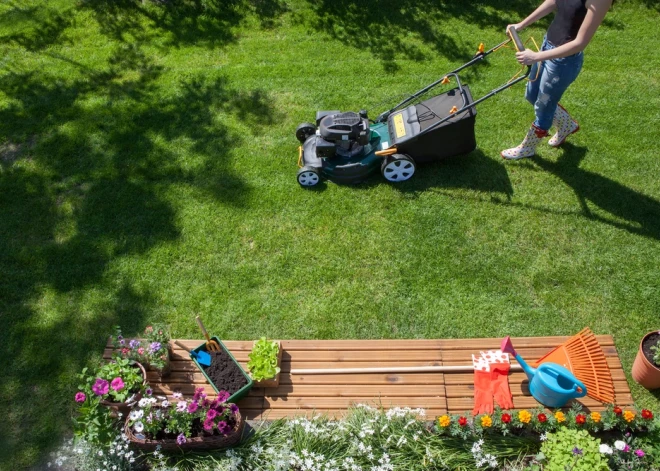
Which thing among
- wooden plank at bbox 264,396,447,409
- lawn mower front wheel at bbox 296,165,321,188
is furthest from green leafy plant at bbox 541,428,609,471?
lawn mower front wheel at bbox 296,165,321,188

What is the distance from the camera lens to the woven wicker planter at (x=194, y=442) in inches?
134

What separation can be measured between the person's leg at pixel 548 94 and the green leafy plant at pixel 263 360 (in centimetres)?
298

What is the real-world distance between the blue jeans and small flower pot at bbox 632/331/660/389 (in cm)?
200

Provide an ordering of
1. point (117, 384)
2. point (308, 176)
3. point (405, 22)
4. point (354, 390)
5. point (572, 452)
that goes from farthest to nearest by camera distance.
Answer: point (405, 22)
point (308, 176)
point (354, 390)
point (117, 384)
point (572, 452)

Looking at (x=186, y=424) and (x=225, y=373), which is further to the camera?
(x=225, y=373)

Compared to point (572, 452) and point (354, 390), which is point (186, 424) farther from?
point (572, 452)

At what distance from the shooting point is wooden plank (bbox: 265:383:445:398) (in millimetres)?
3766

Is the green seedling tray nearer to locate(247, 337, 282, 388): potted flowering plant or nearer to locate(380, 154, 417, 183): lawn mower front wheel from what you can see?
locate(247, 337, 282, 388): potted flowering plant

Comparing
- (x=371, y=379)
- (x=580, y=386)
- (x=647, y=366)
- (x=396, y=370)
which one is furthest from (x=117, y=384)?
(x=647, y=366)

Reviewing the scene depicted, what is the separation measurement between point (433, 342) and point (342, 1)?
5.25 metres

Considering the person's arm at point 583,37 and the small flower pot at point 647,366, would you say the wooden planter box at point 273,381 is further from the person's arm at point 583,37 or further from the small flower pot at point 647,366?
the person's arm at point 583,37

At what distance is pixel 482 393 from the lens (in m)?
3.71

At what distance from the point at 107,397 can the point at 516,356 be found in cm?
273

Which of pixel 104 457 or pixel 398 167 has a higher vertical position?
pixel 398 167
